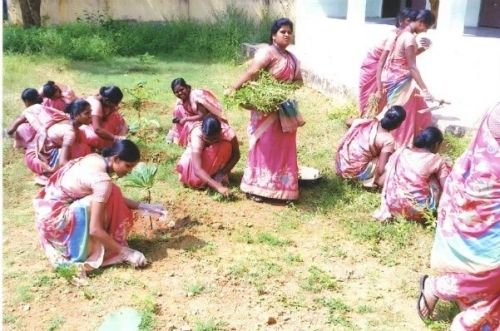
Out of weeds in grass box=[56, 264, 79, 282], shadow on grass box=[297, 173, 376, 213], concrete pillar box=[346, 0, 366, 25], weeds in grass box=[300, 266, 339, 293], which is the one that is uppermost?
concrete pillar box=[346, 0, 366, 25]

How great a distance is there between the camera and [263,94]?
5141 mm

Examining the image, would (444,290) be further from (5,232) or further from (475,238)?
(5,232)

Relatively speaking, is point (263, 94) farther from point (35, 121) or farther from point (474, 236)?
point (35, 121)

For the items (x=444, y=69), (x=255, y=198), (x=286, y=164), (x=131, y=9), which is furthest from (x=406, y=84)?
(x=131, y=9)

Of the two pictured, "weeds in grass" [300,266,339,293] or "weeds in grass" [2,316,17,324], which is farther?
"weeds in grass" [300,266,339,293]

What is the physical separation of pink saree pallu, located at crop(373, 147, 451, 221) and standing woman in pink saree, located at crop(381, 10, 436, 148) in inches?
55.9

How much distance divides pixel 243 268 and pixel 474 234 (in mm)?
1821

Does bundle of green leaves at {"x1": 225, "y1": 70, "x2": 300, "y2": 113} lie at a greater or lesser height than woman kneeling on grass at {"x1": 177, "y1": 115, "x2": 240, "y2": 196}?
greater

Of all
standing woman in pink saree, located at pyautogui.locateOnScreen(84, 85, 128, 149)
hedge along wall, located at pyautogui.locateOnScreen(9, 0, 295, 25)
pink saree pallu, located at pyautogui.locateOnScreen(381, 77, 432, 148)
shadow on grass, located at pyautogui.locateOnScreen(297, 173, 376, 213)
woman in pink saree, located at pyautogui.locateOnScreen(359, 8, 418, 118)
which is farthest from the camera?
hedge along wall, located at pyautogui.locateOnScreen(9, 0, 295, 25)

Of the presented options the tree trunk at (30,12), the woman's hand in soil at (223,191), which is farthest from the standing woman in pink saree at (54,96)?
the tree trunk at (30,12)

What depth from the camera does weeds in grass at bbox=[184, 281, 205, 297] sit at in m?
4.14

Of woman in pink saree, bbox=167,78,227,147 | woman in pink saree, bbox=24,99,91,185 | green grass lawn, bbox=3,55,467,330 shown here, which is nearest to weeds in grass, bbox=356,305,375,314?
green grass lawn, bbox=3,55,467,330

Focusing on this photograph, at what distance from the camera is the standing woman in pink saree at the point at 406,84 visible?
20.6 ft

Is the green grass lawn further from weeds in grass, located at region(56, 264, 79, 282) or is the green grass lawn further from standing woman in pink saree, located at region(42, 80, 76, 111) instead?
standing woman in pink saree, located at region(42, 80, 76, 111)
